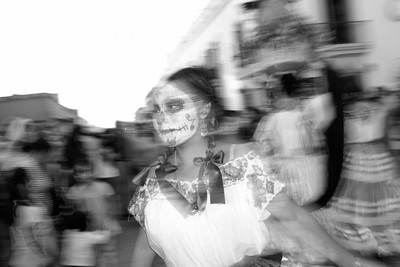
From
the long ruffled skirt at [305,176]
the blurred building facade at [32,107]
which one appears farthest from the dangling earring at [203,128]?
the blurred building facade at [32,107]

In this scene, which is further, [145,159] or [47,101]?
[47,101]

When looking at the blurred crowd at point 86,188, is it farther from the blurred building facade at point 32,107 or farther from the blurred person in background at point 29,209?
the blurred building facade at point 32,107

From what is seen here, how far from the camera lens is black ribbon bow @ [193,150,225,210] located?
67.7 inches

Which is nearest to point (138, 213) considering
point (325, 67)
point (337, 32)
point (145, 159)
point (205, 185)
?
point (205, 185)

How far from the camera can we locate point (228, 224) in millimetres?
1692

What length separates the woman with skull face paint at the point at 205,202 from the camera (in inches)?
66.4

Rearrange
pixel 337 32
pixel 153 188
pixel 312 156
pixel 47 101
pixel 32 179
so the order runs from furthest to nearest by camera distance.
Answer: pixel 47 101, pixel 337 32, pixel 32 179, pixel 312 156, pixel 153 188

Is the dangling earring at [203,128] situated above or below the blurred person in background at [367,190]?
above

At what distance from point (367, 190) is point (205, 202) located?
220 cm

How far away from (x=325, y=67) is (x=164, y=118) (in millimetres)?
901

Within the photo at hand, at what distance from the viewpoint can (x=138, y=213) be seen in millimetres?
1972

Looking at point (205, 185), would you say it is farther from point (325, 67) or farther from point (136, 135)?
point (136, 135)

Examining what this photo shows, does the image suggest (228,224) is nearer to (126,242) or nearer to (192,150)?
(192,150)

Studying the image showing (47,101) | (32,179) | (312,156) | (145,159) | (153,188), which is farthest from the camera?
(47,101)
